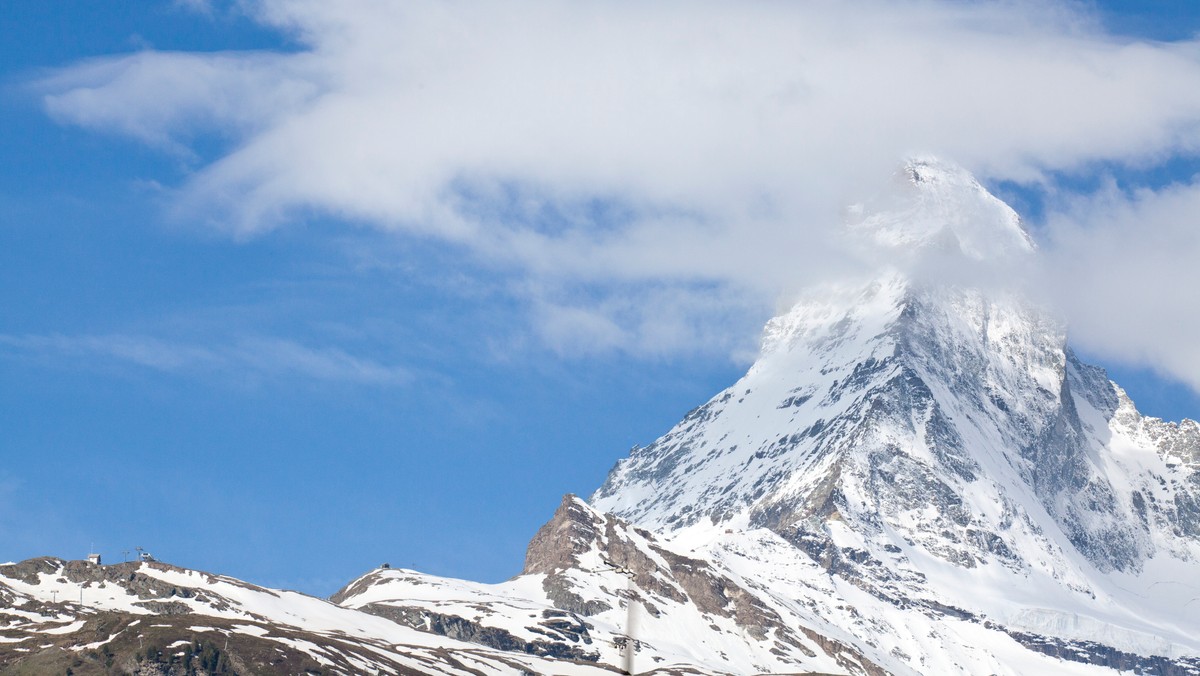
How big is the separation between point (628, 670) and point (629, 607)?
4.11m

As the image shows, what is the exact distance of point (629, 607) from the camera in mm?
147375

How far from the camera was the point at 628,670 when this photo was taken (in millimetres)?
146625
